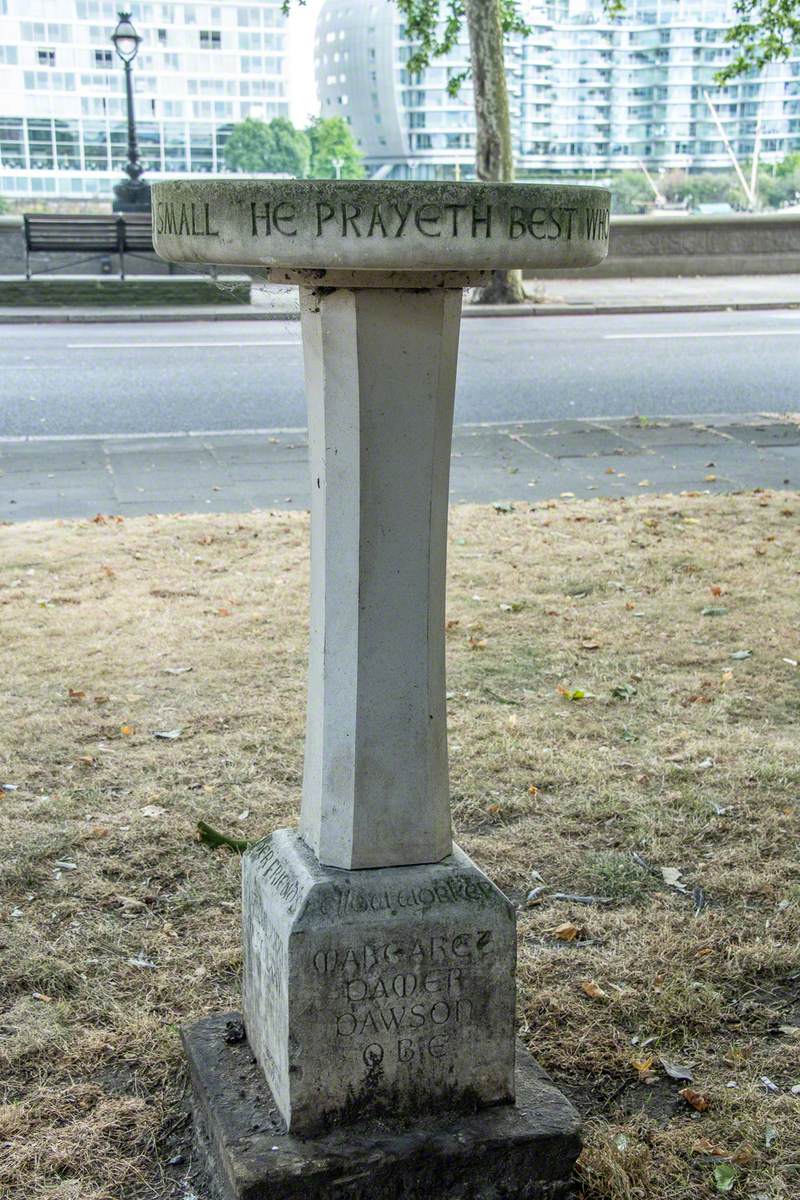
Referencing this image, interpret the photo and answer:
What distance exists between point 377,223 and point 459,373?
10545 mm

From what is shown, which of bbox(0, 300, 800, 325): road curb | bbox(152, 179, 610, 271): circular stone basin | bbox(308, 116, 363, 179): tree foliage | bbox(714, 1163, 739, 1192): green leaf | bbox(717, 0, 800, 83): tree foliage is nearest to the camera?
bbox(152, 179, 610, 271): circular stone basin

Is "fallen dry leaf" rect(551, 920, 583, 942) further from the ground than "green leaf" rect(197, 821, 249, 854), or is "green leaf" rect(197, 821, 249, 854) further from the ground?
"green leaf" rect(197, 821, 249, 854)

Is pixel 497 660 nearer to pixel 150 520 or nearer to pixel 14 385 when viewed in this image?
pixel 150 520

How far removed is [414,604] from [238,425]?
7891 millimetres

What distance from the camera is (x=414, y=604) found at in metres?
2.18

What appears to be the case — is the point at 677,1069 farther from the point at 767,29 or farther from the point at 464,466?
the point at 767,29

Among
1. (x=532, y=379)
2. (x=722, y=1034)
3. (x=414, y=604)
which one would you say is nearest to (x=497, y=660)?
(x=722, y=1034)

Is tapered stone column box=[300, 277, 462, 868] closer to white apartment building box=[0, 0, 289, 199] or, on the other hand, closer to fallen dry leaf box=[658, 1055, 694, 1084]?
fallen dry leaf box=[658, 1055, 694, 1084]

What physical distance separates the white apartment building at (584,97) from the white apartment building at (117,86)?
10025 mm

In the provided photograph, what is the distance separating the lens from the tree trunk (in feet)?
55.3

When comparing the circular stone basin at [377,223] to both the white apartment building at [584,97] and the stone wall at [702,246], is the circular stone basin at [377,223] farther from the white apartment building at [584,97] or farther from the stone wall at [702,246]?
the white apartment building at [584,97]

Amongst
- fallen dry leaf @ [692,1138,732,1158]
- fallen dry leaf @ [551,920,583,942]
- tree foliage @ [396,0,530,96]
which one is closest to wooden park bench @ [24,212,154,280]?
tree foliage @ [396,0,530,96]

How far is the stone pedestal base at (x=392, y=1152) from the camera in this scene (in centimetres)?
213

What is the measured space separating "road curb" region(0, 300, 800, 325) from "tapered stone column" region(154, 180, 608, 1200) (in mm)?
14196
